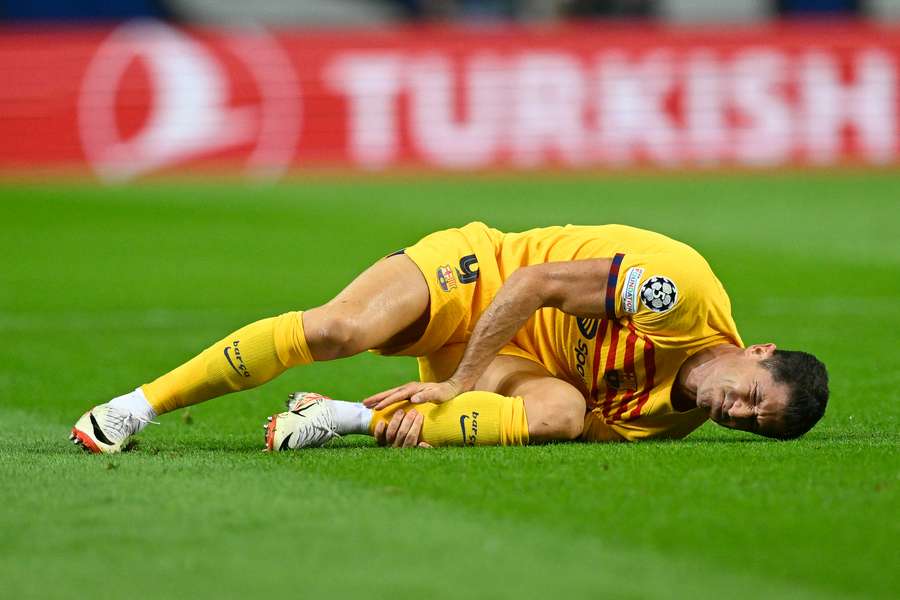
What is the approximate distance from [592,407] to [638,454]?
0.56 m

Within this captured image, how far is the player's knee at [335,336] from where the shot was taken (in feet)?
18.8

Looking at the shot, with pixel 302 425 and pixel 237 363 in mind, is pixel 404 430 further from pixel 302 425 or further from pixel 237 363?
pixel 237 363

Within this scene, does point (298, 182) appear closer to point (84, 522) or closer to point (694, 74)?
point (694, 74)

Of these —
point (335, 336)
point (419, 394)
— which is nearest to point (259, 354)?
point (335, 336)

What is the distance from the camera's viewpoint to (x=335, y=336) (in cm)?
573

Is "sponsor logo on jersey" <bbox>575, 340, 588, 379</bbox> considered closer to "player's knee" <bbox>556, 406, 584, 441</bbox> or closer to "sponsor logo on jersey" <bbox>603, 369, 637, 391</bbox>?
"sponsor logo on jersey" <bbox>603, 369, 637, 391</bbox>

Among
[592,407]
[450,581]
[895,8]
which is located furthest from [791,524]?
[895,8]

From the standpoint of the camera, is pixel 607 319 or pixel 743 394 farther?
pixel 607 319

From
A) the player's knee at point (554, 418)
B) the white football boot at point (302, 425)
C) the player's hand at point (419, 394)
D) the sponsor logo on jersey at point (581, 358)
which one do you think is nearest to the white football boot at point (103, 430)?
the white football boot at point (302, 425)

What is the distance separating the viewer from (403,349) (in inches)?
245

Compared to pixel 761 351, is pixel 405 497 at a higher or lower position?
lower

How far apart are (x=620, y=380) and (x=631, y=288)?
531 mm

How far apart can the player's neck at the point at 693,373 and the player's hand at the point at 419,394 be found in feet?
2.80

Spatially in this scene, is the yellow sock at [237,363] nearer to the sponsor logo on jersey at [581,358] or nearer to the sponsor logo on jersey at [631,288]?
the sponsor logo on jersey at [581,358]
